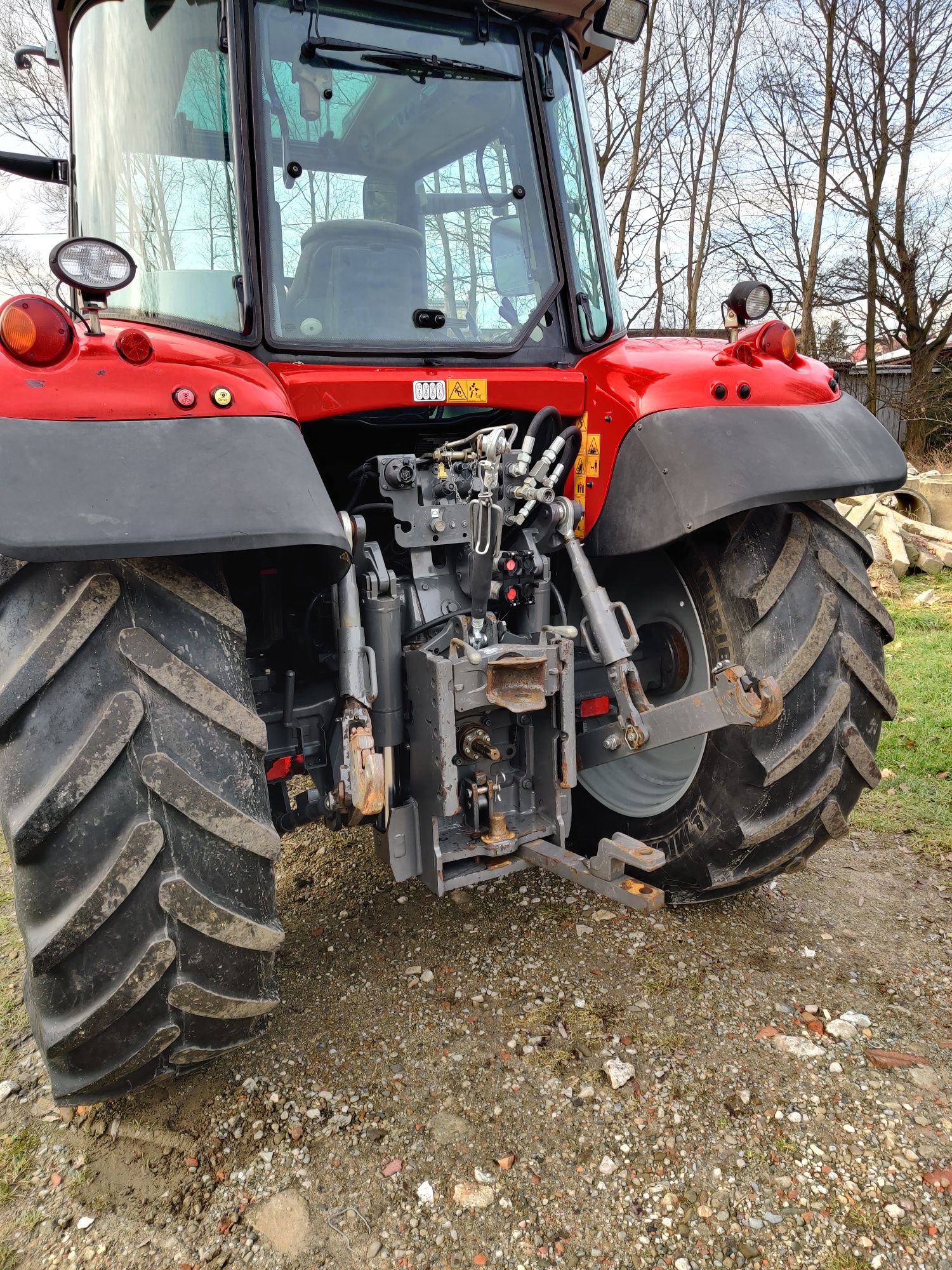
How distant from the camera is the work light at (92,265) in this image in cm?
169

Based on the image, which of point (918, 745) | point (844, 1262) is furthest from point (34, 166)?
point (918, 745)

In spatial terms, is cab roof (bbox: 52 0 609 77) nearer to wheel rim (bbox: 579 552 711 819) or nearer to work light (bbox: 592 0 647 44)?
work light (bbox: 592 0 647 44)

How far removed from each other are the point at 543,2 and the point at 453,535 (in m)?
1.52

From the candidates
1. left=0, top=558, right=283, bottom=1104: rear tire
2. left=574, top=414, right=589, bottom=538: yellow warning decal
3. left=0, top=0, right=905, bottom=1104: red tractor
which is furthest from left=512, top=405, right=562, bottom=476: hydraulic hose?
left=0, top=558, right=283, bottom=1104: rear tire

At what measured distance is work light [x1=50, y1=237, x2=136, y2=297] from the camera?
1692 mm

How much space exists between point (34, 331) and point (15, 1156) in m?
1.82

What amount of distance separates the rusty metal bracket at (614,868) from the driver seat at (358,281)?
1.44 m

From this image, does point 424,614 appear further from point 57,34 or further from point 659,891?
point 57,34

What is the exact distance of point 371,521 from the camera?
2.49 meters

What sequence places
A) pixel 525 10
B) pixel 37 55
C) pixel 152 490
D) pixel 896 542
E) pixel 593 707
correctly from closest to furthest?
pixel 152 490 → pixel 525 10 → pixel 593 707 → pixel 37 55 → pixel 896 542

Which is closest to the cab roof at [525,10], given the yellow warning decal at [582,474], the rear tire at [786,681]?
the yellow warning decal at [582,474]

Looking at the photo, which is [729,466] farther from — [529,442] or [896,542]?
[896,542]

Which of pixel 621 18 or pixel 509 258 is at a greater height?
pixel 621 18

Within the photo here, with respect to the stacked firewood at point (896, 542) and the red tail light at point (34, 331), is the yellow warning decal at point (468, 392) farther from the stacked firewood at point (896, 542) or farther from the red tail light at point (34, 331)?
the stacked firewood at point (896, 542)
